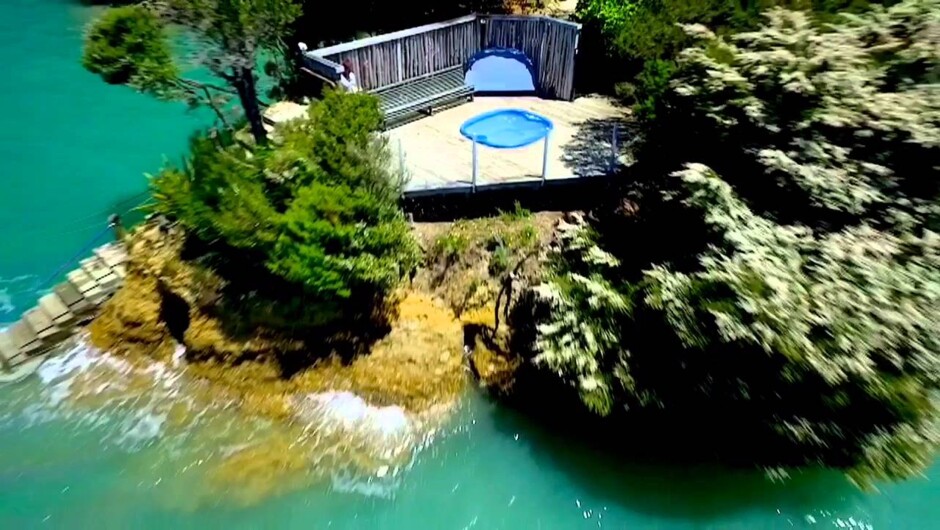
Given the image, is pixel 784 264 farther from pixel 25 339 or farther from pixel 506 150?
pixel 25 339

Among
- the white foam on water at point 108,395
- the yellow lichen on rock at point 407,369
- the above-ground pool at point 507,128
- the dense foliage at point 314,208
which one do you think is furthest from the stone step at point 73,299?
the above-ground pool at point 507,128

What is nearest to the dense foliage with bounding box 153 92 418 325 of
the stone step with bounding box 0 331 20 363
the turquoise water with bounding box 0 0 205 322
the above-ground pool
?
the above-ground pool

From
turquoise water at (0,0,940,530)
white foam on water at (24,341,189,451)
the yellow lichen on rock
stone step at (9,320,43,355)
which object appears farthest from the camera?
stone step at (9,320,43,355)

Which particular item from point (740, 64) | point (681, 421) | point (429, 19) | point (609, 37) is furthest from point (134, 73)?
point (681, 421)

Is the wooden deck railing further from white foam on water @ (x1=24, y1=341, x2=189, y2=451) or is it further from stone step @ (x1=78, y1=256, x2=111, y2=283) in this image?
white foam on water @ (x1=24, y1=341, x2=189, y2=451)

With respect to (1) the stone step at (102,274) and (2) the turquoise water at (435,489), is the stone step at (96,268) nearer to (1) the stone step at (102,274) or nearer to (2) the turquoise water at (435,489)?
(1) the stone step at (102,274)

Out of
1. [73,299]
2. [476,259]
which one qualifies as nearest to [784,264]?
[476,259]

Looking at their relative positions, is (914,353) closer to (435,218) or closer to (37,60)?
(435,218)
